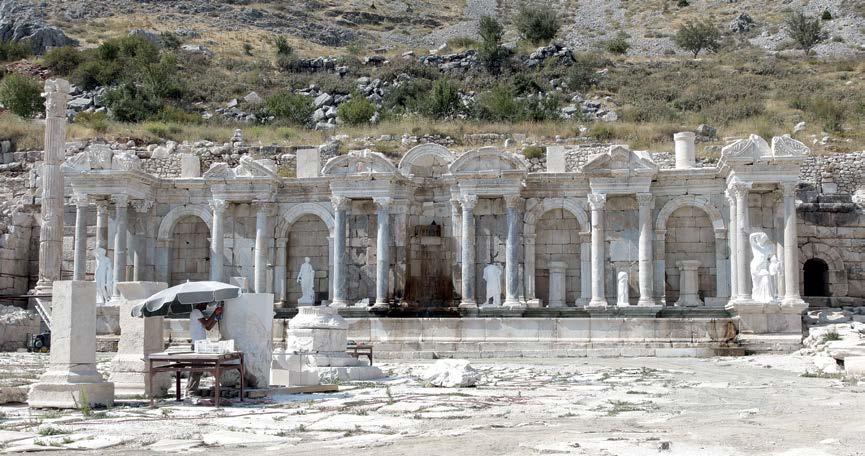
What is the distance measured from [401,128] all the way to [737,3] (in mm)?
51579

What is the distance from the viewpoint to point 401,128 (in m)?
43.6

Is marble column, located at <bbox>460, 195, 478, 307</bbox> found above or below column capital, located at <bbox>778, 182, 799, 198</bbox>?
below

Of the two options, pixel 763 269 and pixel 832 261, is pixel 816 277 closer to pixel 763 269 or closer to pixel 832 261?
pixel 832 261

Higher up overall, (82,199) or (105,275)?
(82,199)

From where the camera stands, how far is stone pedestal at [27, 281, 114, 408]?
14.3 m

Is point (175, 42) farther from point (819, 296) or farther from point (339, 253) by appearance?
point (819, 296)

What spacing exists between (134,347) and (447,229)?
17535 mm

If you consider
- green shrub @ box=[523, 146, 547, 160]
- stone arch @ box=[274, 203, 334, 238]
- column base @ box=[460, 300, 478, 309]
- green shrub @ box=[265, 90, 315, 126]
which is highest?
green shrub @ box=[265, 90, 315, 126]

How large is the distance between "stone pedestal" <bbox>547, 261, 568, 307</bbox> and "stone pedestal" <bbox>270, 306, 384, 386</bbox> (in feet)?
42.7

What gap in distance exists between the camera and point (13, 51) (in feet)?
218

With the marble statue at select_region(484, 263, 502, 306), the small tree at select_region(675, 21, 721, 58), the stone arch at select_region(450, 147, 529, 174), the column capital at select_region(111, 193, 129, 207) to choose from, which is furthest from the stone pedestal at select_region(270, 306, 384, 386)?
the small tree at select_region(675, 21, 721, 58)

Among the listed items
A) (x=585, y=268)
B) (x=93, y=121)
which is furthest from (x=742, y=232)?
(x=93, y=121)

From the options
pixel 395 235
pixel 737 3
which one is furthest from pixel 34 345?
pixel 737 3

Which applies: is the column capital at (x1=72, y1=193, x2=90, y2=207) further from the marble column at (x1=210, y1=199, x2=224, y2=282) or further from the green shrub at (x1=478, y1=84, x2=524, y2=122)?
the green shrub at (x1=478, y1=84, x2=524, y2=122)
